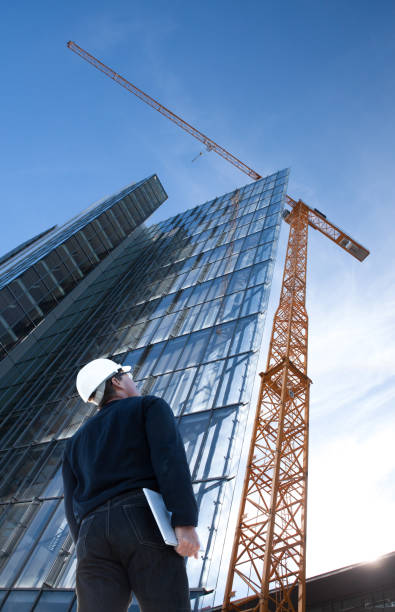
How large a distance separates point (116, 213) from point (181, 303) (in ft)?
51.2

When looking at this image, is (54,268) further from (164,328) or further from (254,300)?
(254,300)

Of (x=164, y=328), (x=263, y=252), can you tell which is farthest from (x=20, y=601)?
(x=263, y=252)

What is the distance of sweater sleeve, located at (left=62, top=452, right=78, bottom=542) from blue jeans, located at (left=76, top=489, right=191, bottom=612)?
0.35 m

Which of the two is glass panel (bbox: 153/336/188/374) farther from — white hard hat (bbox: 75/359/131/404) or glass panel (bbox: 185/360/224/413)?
white hard hat (bbox: 75/359/131/404)

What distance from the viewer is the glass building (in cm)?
1042

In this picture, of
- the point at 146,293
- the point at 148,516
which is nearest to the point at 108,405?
the point at 148,516

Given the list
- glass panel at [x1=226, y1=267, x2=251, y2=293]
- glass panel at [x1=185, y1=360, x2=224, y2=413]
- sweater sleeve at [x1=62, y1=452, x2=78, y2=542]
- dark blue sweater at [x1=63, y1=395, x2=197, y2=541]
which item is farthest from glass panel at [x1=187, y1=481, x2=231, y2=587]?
glass panel at [x1=226, y1=267, x2=251, y2=293]

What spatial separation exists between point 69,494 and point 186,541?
1012 millimetres

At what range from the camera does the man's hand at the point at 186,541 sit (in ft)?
7.89

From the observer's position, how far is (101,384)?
3.25 metres

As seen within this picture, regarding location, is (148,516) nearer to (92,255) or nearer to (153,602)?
(153,602)

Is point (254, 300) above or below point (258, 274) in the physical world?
below

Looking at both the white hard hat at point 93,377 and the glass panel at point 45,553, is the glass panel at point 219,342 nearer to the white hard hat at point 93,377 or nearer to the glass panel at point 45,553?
the glass panel at point 45,553

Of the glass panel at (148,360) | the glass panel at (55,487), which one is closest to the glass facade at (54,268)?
the glass panel at (148,360)
